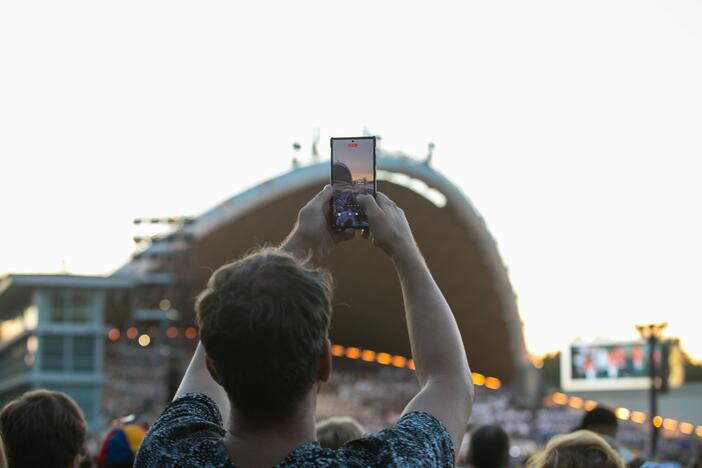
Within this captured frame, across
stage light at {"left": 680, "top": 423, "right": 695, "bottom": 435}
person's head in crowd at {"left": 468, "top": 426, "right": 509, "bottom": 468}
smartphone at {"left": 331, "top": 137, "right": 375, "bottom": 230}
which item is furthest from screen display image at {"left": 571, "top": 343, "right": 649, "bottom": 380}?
smartphone at {"left": 331, "top": 137, "right": 375, "bottom": 230}

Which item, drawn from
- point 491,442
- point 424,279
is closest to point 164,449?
point 424,279

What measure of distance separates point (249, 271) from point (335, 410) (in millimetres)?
57071

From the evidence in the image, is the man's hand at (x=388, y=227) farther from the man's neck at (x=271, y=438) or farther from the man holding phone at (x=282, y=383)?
the man's neck at (x=271, y=438)

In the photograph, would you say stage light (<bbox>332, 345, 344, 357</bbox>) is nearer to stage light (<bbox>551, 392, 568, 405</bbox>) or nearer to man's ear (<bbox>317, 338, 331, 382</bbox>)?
stage light (<bbox>551, 392, 568, 405</bbox>)

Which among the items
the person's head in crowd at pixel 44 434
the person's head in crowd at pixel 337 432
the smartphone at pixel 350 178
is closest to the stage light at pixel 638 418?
the person's head in crowd at pixel 337 432

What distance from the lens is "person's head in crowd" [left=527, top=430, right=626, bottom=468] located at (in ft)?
13.6

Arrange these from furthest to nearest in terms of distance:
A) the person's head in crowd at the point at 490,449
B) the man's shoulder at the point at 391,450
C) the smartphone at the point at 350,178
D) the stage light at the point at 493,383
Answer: the stage light at the point at 493,383 → the person's head in crowd at the point at 490,449 → the smartphone at the point at 350,178 → the man's shoulder at the point at 391,450

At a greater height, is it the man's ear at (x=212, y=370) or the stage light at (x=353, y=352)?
the man's ear at (x=212, y=370)

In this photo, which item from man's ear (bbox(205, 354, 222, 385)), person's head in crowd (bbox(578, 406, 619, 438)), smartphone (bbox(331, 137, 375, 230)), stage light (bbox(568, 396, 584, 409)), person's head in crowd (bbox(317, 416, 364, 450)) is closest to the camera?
man's ear (bbox(205, 354, 222, 385))

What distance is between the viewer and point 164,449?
8.43 feet

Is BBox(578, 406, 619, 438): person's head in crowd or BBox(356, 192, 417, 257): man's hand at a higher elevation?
BBox(356, 192, 417, 257): man's hand

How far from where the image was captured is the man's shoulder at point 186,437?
2.50 meters

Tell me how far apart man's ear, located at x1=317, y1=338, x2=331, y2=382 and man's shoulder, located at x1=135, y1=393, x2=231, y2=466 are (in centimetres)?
25

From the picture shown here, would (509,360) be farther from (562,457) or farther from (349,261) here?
(562,457)
